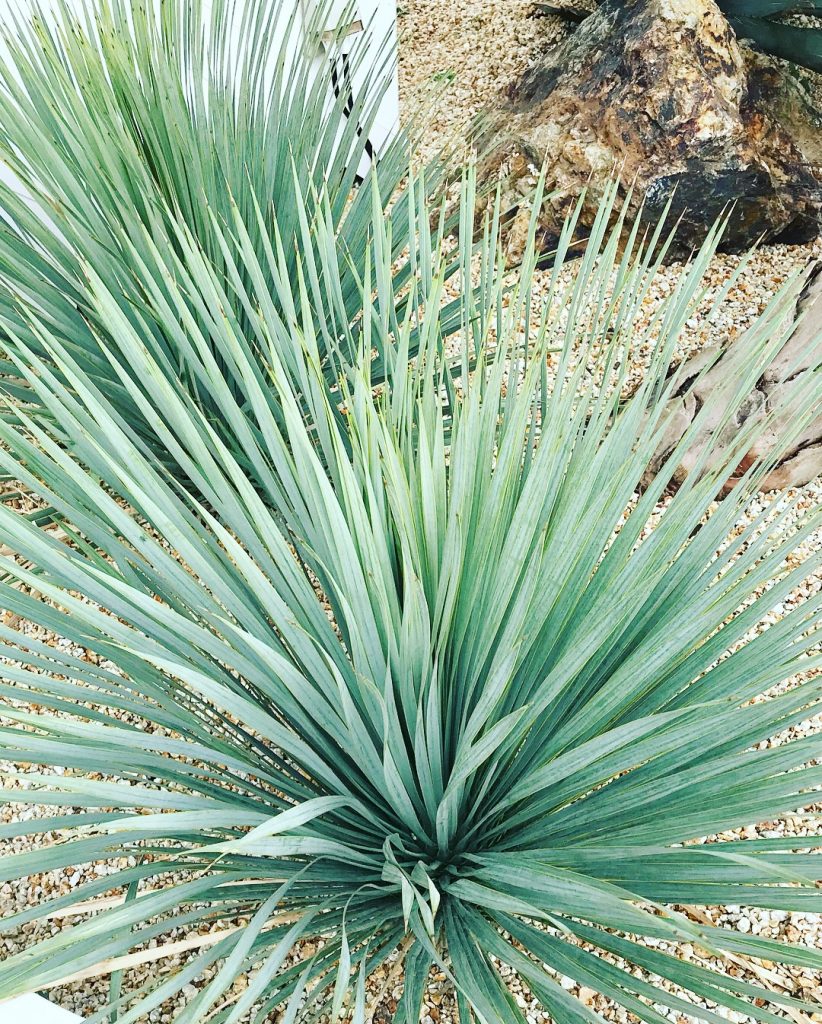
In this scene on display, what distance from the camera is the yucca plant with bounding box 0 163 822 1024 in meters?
0.60

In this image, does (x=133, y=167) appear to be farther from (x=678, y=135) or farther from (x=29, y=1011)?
(x=678, y=135)

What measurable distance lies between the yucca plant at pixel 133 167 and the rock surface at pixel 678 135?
34.4 inches

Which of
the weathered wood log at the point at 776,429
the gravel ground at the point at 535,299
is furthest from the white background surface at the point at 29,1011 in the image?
the weathered wood log at the point at 776,429

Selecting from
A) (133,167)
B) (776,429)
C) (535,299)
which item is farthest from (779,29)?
(133,167)

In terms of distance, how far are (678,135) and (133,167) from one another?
144 centimetres

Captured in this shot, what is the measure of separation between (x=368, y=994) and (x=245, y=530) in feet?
2.01

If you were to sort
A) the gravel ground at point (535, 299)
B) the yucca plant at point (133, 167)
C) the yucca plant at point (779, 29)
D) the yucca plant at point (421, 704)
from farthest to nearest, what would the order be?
the yucca plant at point (779, 29), the yucca plant at point (133, 167), the gravel ground at point (535, 299), the yucca plant at point (421, 704)

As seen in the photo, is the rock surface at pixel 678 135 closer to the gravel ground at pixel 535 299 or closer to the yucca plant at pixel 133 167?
the gravel ground at pixel 535 299

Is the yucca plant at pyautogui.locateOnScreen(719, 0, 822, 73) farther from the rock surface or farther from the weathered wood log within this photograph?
the weathered wood log

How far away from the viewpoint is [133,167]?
Result: 1187 mm

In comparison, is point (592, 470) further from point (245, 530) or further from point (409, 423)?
point (245, 530)

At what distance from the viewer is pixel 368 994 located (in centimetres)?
99

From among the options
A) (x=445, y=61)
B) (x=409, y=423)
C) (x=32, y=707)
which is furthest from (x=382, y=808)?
(x=445, y=61)

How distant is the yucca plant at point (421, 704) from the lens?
0.60 m
